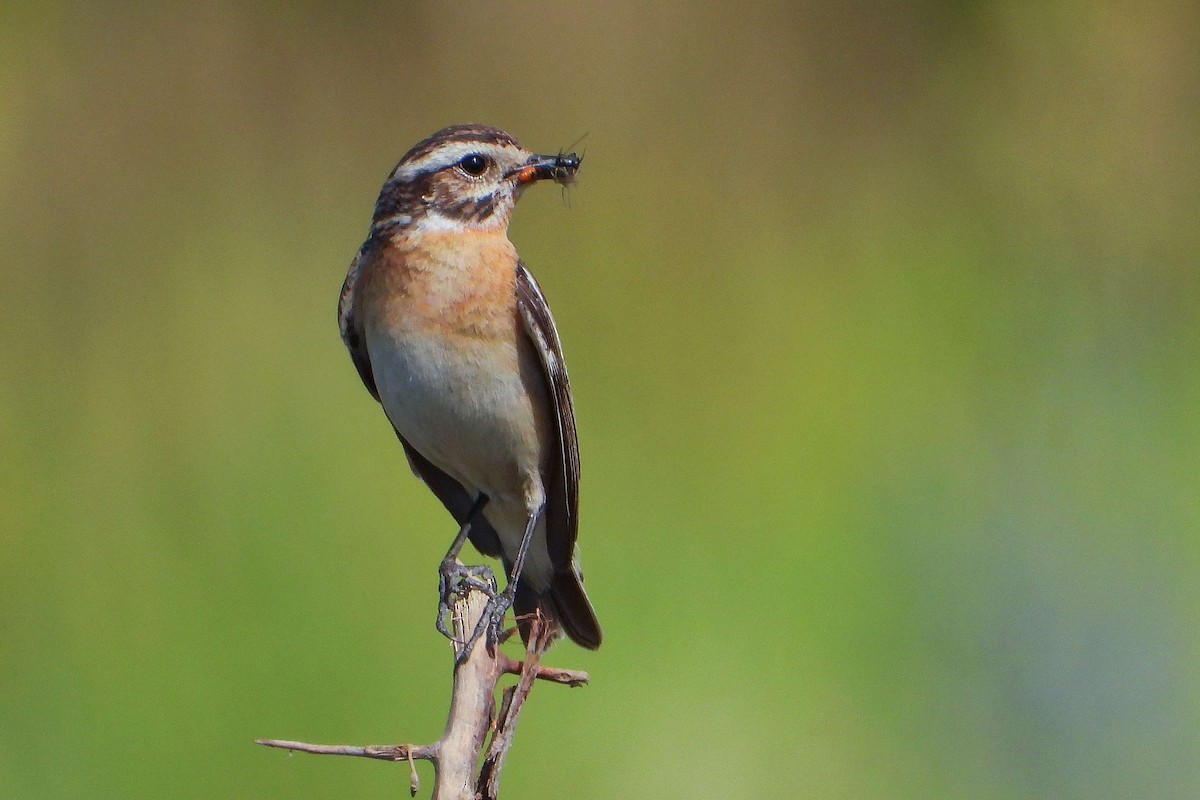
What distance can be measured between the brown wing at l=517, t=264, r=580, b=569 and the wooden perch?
89 cm

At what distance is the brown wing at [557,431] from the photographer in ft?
10.3

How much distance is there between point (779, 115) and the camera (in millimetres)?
6082

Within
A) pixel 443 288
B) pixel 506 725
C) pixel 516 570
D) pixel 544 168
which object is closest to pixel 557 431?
pixel 516 570

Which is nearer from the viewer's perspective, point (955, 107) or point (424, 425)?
point (424, 425)

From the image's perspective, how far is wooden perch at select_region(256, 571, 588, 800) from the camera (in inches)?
75.3

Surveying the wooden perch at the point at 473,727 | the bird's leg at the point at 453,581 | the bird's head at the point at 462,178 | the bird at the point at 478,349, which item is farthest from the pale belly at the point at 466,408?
the wooden perch at the point at 473,727

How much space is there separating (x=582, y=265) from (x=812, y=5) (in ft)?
6.19

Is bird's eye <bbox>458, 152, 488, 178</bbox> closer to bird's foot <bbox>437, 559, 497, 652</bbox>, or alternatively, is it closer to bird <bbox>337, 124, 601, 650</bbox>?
bird <bbox>337, 124, 601, 650</bbox>

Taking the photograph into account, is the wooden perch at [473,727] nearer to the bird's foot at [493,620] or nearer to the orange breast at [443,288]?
the bird's foot at [493,620]

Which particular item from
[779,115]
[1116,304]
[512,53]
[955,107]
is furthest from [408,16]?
[1116,304]

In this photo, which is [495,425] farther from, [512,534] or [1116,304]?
[1116,304]

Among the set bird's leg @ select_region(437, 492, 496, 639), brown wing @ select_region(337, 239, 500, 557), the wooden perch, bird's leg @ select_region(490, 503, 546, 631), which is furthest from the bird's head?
the wooden perch

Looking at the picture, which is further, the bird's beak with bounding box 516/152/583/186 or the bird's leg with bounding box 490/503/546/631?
the bird's beak with bounding box 516/152/583/186

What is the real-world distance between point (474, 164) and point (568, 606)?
4.05 ft
